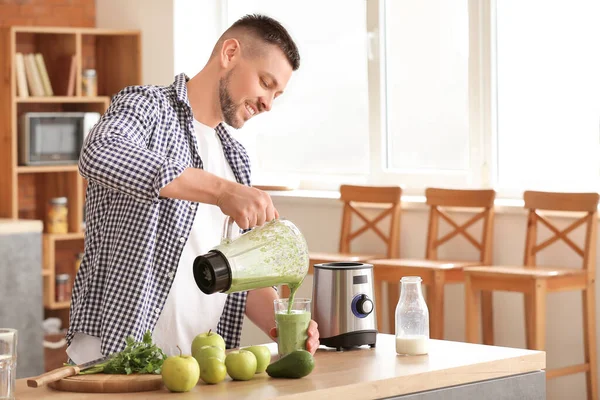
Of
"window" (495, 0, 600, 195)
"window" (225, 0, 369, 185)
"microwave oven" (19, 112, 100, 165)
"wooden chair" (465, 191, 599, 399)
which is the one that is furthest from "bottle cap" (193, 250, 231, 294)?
"microwave oven" (19, 112, 100, 165)

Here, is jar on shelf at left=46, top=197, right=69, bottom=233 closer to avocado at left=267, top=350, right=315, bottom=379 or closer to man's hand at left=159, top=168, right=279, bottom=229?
man's hand at left=159, top=168, right=279, bottom=229

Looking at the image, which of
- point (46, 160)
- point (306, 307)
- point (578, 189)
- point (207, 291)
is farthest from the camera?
point (46, 160)

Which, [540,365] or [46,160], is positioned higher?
[46,160]

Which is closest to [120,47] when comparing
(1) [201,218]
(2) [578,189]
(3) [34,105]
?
(3) [34,105]

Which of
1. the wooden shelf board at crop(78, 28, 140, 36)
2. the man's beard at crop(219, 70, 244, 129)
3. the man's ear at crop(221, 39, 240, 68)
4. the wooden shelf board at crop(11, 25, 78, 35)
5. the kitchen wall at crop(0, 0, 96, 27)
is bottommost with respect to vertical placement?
the man's beard at crop(219, 70, 244, 129)

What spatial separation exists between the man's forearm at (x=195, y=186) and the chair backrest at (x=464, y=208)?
310 centimetres

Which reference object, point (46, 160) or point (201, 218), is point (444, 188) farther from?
point (201, 218)

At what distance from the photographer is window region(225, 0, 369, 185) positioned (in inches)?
241

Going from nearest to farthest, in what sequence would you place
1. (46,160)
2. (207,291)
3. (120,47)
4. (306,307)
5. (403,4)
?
(207,291)
(306,307)
(403,4)
(46,160)
(120,47)

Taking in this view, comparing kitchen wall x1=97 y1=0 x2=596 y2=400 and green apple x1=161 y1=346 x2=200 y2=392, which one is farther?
kitchen wall x1=97 y1=0 x2=596 y2=400

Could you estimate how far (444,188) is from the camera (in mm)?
5395

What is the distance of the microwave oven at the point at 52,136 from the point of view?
628 cm

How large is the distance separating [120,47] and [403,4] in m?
1.97

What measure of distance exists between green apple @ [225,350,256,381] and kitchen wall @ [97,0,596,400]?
3080 mm
